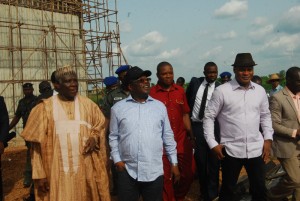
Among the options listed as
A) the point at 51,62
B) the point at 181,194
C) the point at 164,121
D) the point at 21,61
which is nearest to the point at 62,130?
the point at 164,121

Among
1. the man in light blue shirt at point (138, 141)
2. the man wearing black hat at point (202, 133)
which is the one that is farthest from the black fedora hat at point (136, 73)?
the man wearing black hat at point (202, 133)

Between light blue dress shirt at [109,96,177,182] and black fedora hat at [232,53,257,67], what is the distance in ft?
3.48

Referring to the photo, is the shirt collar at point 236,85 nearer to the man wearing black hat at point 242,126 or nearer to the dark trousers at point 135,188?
the man wearing black hat at point 242,126

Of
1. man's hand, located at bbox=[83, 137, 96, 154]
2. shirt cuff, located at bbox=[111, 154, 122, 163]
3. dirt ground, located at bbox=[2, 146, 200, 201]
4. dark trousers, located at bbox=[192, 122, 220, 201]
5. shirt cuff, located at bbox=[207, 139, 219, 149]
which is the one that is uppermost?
man's hand, located at bbox=[83, 137, 96, 154]

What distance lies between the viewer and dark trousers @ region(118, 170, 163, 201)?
321cm

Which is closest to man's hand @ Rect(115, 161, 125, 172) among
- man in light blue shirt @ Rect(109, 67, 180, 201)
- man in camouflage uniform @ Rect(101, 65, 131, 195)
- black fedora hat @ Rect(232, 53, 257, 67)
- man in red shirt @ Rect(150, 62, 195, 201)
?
man in light blue shirt @ Rect(109, 67, 180, 201)

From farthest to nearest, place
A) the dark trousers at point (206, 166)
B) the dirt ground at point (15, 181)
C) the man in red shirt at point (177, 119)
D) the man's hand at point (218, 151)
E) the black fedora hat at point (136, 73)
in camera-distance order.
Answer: the dirt ground at point (15, 181) < the dark trousers at point (206, 166) < the man in red shirt at point (177, 119) < the man's hand at point (218, 151) < the black fedora hat at point (136, 73)

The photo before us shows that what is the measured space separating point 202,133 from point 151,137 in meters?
2.15

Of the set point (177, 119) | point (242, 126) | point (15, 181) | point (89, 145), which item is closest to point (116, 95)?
point (177, 119)

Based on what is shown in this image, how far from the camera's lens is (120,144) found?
130 inches

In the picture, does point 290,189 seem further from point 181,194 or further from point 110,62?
point 110,62

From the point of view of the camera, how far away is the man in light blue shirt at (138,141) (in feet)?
10.5

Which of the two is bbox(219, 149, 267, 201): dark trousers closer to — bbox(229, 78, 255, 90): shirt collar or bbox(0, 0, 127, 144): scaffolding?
bbox(229, 78, 255, 90): shirt collar

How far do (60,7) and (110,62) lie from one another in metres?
3.49
